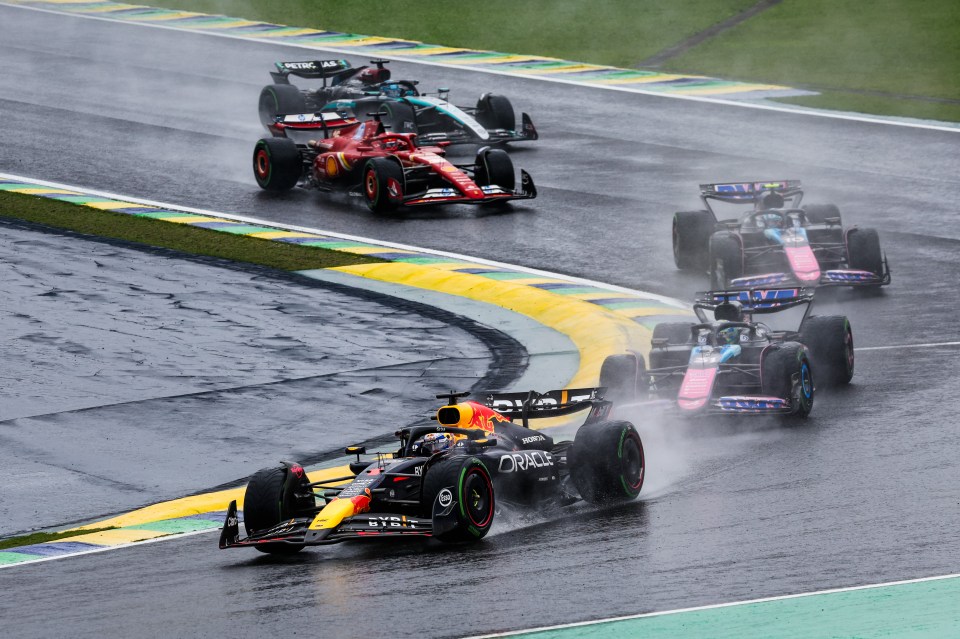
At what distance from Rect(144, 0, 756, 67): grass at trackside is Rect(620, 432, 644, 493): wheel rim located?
1065 inches

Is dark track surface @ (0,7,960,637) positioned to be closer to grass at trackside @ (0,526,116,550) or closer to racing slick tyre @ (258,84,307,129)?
grass at trackside @ (0,526,116,550)

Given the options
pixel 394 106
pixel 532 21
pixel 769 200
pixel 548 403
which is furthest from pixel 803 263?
pixel 532 21

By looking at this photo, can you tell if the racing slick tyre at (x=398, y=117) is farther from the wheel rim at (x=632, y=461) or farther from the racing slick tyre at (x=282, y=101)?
the wheel rim at (x=632, y=461)

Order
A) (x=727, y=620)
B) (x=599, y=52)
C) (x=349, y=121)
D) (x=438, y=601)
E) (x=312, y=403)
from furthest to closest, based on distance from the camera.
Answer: (x=599, y=52) → (x=349, y=121) → (x=312, y=403) → (x=438, y=601) → (x=727, y=620)

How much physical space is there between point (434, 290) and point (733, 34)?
21255 mm

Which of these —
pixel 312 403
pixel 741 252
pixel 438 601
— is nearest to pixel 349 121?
pixel 741 252

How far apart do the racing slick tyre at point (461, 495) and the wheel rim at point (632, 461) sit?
138cm

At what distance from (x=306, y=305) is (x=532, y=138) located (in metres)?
11.0

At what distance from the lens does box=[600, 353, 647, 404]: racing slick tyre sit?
50.2 ft

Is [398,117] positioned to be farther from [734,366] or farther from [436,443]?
[436,443]

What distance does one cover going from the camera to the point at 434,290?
2136 cm

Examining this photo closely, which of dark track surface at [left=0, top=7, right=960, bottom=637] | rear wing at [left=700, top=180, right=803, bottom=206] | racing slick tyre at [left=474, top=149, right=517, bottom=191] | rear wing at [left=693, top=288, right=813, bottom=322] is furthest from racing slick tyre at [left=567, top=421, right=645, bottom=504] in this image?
racing slick tyre at [left=474, top=149, right=517, bottom=191]

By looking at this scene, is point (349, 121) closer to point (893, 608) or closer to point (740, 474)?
point (740, 474)

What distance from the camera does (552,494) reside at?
12523 millimetres
